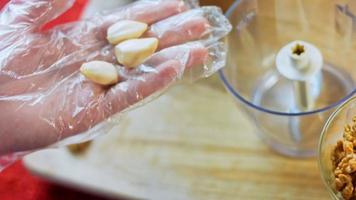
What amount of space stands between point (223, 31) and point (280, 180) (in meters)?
0.15

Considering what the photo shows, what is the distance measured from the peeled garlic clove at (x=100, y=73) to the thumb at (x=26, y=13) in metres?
0.07

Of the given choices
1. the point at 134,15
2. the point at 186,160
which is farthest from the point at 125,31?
the point at 186,160

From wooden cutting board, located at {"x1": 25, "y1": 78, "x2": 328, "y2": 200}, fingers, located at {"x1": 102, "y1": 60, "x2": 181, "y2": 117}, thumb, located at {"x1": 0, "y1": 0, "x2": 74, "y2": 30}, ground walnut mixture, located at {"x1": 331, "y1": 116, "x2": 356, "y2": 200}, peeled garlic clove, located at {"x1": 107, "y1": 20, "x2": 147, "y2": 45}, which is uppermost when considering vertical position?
thumb, located at {"x1": 0, "y1": 0, "x2": 74, "y2": 30}

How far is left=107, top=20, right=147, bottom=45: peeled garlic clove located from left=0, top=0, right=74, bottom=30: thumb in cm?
7

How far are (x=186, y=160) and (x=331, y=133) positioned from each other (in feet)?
0.52

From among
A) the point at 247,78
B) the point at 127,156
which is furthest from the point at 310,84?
the point at 127,156

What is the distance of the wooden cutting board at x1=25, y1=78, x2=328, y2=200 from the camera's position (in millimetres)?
546

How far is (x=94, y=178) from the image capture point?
1.87ft

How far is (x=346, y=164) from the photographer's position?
17.5 inches

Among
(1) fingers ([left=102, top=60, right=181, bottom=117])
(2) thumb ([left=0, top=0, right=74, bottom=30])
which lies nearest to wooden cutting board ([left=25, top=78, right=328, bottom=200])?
(1) fingers ([left=102, top=60, right=181, bottom=117])

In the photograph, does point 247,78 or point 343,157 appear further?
point 247,78

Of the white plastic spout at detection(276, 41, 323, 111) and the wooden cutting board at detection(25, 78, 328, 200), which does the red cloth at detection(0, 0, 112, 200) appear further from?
the white plastic spout at detection(276, 41, 323, 111)

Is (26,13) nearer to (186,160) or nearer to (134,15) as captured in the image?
(134,15)

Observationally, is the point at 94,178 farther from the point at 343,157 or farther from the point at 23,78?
the point at 343,157
